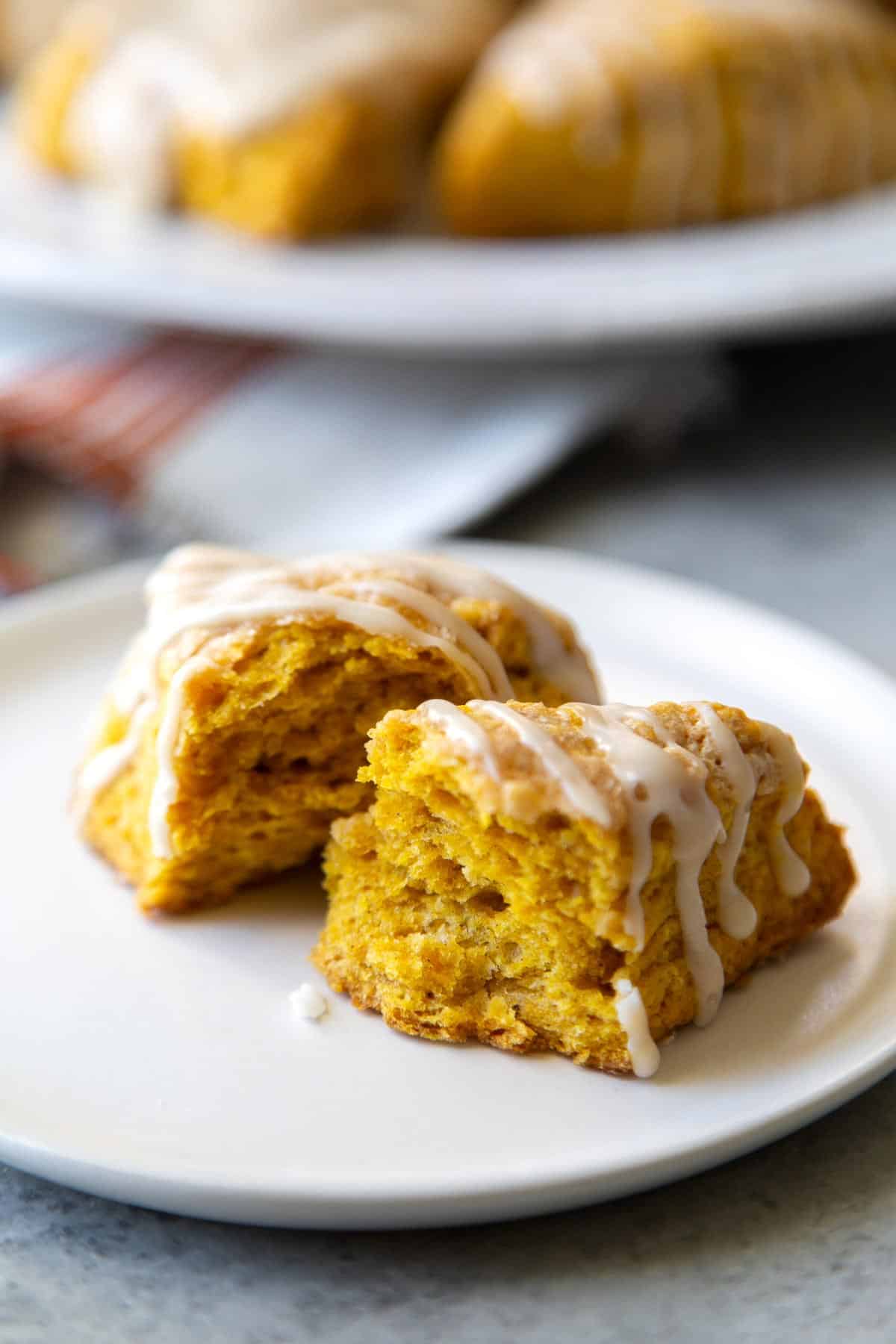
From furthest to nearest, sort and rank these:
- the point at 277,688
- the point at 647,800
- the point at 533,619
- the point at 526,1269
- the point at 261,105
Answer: the point at 261,105 < the point at 533,619 < the point at 277,688 < the point at 647,800 < the point at 526,1269

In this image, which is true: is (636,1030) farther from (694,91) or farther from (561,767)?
(694,91)

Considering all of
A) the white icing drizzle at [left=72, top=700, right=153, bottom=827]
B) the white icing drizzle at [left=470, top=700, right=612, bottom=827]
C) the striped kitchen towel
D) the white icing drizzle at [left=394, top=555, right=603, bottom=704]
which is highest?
the white icing drizzle at [left=470, top=700, right=612, bottom=827]

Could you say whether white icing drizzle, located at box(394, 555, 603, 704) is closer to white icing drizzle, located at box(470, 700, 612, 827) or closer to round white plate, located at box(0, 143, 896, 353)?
white icing drizzle, located at box(470, 700, 612, 827)

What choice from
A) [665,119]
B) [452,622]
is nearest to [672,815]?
[452,622]

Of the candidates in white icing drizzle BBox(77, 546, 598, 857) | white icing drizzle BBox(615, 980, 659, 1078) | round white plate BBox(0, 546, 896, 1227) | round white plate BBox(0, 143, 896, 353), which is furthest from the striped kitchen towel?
white icing drizzle BBox(615, 980, 659, 1078)

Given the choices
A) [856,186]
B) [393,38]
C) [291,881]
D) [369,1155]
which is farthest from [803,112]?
[369,1155]

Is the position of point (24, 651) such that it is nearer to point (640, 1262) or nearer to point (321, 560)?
point (321, 560)
